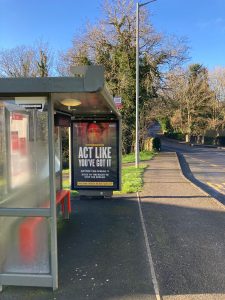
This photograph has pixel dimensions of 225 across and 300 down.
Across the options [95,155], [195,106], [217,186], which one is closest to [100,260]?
[95,155]

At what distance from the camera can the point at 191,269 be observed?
479 centimetres

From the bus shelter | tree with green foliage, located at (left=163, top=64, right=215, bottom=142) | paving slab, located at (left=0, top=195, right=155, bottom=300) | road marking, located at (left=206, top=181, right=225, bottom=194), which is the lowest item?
road marking, located at (left=206, top=181, right=225, bottom=194)

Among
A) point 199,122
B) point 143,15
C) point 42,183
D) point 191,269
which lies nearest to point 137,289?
point 191,269

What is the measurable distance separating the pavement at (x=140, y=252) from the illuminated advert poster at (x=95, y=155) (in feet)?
1.67

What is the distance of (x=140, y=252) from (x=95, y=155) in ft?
12.4

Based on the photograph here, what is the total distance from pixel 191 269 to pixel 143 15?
26344mm

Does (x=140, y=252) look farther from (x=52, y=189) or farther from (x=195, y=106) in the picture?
(x=195, y=106)

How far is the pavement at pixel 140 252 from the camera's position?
4172 mm

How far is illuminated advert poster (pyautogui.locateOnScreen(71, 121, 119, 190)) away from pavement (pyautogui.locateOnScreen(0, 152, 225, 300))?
0.51 meters

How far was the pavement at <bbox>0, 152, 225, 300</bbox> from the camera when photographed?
13.7 ft

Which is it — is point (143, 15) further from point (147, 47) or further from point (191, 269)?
point (191, 269)

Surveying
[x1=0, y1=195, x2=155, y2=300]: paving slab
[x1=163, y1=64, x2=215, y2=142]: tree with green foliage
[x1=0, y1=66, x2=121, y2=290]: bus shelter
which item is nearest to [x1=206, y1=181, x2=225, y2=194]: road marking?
[x1=0, y1=195, x2=155, y2=300]: paving slab

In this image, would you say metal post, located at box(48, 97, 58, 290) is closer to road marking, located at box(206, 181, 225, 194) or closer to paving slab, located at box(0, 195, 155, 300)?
paving slab, located at box(0, 195, 155, 300)

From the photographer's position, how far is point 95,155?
8.86 m
